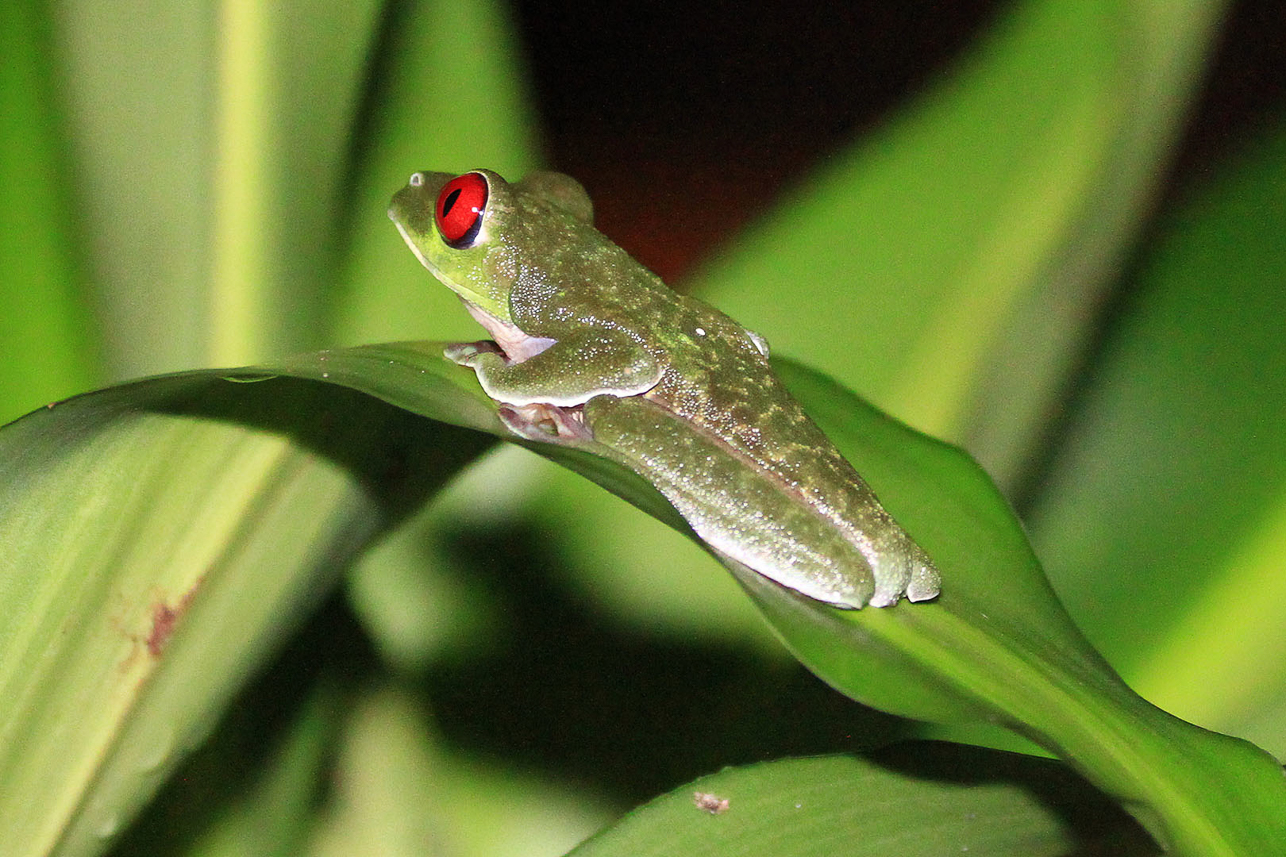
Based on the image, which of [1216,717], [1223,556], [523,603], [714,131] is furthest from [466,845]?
[714,131]

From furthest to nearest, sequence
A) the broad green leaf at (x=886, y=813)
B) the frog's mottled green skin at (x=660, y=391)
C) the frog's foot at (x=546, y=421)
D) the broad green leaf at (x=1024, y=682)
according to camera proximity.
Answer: the frog's mottled green skin at (x=660, y=391) → the frog's foot at (x=546, y=421) → the broad green leaf at (x=886, y=813) → the broad green leaf at (x=1024, y=682)

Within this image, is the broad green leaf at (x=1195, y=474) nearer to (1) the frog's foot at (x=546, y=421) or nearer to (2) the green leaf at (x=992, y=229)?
(2) the green leaf at (x=992, y=229)

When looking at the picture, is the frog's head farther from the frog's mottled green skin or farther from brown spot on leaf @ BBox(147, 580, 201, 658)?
brown spot on leaf @ BBox(147, 580, 201, 658)

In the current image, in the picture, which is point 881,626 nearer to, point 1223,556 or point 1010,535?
point 1010,535

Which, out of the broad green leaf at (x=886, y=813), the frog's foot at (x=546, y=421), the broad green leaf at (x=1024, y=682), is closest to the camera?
the broad green leaf at (x=1024, y=682)

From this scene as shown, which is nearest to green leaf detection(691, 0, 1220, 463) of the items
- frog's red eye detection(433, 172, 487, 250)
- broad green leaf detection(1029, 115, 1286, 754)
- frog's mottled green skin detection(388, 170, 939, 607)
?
broad green leaf detection(1029, 115, 1286, 754)

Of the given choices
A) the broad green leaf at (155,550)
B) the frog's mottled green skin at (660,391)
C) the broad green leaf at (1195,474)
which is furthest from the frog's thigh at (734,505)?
the broad green leaf at (1195,474)
